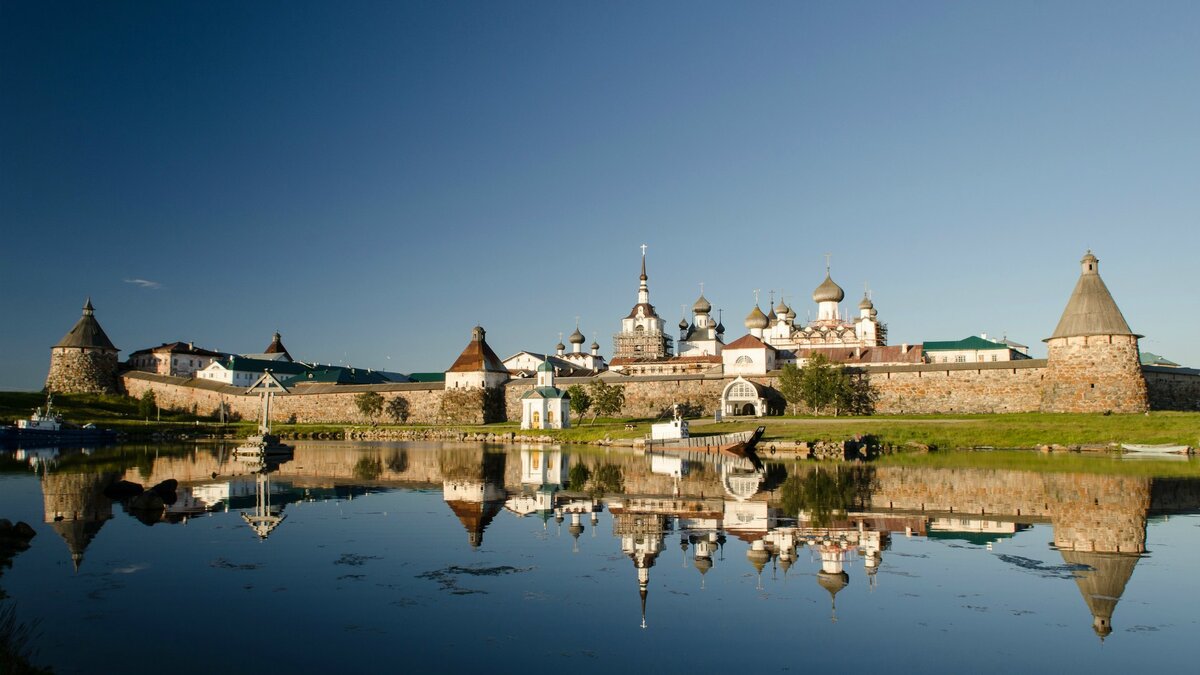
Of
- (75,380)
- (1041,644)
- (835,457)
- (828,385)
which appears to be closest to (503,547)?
(1041,644)

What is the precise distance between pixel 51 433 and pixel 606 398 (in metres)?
35.3

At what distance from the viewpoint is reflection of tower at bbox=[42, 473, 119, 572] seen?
14739 mm

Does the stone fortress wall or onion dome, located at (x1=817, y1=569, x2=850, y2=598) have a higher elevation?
the stone fortress wall

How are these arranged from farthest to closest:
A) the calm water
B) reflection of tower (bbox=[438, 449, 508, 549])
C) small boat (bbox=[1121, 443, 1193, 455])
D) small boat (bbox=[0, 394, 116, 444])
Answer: small boat (bbox=[0, 394, 116, 444]) < small boat (bbox=[1121, 443, 1193, 455]) < reflection of tower (bbox=[438, 449, 508, 549]) < the calm water

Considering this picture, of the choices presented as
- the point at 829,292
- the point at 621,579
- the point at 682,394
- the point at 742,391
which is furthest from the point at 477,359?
the point at 621,579

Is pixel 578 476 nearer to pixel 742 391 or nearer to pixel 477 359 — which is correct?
pixel 742 391

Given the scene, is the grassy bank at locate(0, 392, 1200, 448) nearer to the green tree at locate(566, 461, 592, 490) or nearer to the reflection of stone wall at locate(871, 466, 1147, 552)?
the green tree at locate(566, 461, 592, 490)

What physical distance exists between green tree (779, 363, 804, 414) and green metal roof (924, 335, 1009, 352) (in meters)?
30.3

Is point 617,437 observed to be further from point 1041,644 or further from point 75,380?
point 75,380

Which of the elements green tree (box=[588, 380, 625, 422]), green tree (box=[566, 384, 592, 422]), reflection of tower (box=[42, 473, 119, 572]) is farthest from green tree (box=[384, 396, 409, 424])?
reflection of tower (box=[42, 473, 119, 572])

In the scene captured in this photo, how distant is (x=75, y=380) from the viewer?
7694 centimetres

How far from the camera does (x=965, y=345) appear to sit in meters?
78.9

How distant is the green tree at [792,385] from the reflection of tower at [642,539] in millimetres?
37957

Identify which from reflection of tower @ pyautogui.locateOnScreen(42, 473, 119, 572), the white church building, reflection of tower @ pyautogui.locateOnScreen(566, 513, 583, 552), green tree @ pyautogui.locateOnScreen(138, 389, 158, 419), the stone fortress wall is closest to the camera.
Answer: reflection of tower @ pyautogui.locateOnScreen(566, 513, 583, 552)
